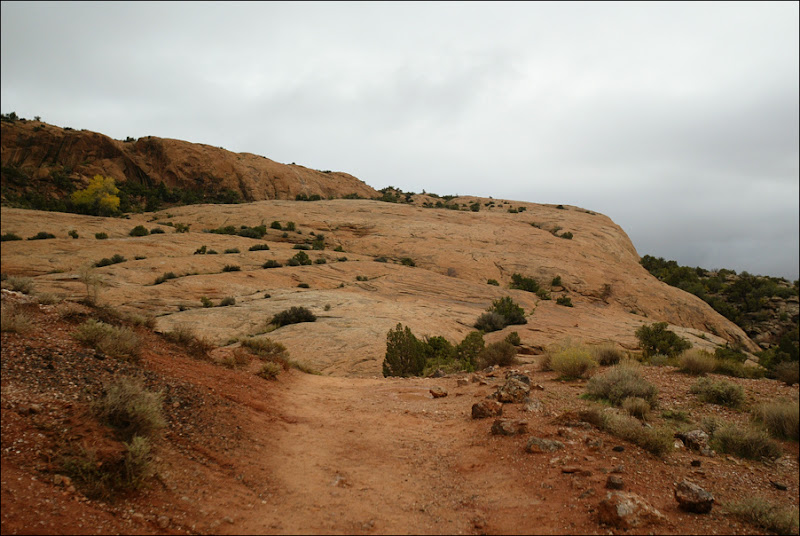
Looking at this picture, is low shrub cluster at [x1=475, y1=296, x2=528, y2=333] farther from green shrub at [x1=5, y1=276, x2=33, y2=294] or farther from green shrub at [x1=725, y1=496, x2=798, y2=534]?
green shrub at [x1=5, y1=276, x2=33, y2=294]

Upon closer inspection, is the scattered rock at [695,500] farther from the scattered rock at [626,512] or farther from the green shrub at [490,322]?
the green shrub at [490,322]

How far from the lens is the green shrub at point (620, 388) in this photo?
8.59 meters

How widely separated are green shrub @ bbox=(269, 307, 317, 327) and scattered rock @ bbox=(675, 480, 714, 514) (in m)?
15.4

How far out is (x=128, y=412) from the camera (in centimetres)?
570

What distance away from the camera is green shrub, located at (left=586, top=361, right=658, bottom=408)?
8.59m

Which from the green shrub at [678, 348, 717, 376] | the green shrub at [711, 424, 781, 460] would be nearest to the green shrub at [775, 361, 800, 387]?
the green shrub at [678, 348, 717, 376]

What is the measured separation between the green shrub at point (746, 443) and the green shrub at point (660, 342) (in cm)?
940

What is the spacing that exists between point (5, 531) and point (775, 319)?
4951cm

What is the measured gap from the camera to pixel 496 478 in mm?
6000

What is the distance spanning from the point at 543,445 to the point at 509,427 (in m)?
0.88

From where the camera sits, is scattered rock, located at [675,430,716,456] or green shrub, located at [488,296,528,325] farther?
green shrub, located at [488,296,528,325]

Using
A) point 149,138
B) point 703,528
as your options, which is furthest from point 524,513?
point 149,138

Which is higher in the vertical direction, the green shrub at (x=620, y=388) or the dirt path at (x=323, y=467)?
the green shrub at (x=620, y=388)

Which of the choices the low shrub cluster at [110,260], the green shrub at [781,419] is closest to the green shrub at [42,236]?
the low shrub cluster at [110,260]
